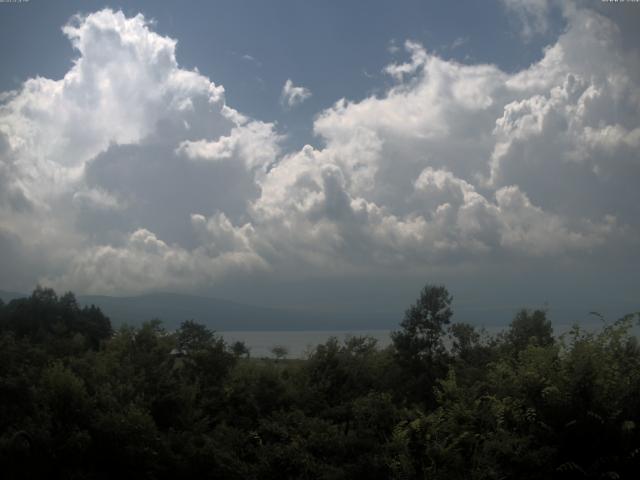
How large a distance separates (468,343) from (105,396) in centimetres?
1979

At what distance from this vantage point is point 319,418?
1667cm

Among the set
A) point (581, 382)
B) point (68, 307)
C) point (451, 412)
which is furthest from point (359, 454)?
point (68, 307)

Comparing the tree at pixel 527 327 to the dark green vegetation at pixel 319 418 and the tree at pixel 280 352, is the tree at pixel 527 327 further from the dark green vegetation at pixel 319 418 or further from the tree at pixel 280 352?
the tree at pixel 280 352

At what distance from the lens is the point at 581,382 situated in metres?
11.7

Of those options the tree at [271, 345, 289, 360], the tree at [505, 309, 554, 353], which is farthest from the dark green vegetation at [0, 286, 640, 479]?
the tree at [505, 309, 554, 353]

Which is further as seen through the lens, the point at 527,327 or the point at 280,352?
the point at 527,327

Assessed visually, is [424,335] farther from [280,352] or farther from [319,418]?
[319,418]

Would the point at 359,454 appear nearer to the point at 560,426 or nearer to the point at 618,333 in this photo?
the point at 560,426

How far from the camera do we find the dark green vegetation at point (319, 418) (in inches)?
450

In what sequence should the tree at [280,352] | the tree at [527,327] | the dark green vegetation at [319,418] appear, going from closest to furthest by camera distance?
1. the dark green vegetation at [319,418]
2. the tree at [280,352]
3. the tree at [527,327]

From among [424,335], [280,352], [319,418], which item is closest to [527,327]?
[424,335]

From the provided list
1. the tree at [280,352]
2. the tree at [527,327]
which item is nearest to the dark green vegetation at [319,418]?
the tree at [280,352]

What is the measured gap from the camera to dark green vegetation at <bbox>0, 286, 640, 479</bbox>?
1143 cm

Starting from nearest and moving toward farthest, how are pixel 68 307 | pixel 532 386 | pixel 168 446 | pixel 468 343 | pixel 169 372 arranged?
1. pixel 532 386
2. pixel 168 446
3. pixel 169 372
4. pixel 468 343
5. pixel 68 307
